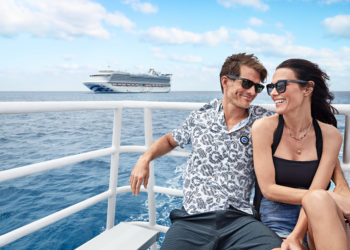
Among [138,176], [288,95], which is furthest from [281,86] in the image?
[138,176]

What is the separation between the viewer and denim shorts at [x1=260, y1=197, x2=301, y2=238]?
45.7 inches

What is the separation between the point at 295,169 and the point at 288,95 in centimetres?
30

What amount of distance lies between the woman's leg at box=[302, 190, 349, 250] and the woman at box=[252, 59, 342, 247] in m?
0.18

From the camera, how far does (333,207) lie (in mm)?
851

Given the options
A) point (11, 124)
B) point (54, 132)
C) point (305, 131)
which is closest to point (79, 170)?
point (54, 132)

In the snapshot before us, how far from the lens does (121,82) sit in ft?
164

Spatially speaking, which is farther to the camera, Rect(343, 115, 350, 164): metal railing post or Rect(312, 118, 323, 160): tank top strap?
Rect(343, 115, 350, 164): metal railing post

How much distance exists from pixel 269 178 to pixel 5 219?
6475mm

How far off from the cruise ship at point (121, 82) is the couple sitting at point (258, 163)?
49.3 metres

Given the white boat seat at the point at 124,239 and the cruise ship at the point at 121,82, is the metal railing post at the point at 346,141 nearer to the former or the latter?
the white boat seat at the point at 124,239

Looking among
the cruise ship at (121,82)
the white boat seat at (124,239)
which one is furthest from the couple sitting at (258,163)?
the cruise ship at (121,82)

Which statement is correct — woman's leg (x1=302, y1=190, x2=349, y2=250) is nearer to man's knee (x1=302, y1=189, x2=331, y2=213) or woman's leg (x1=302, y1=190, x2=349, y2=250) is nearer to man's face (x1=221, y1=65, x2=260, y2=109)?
man's knee (x1=302, y1=189, x2=331, y2=213)

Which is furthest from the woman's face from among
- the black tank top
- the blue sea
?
the blue sea

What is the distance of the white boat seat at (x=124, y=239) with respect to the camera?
4.22 feet
